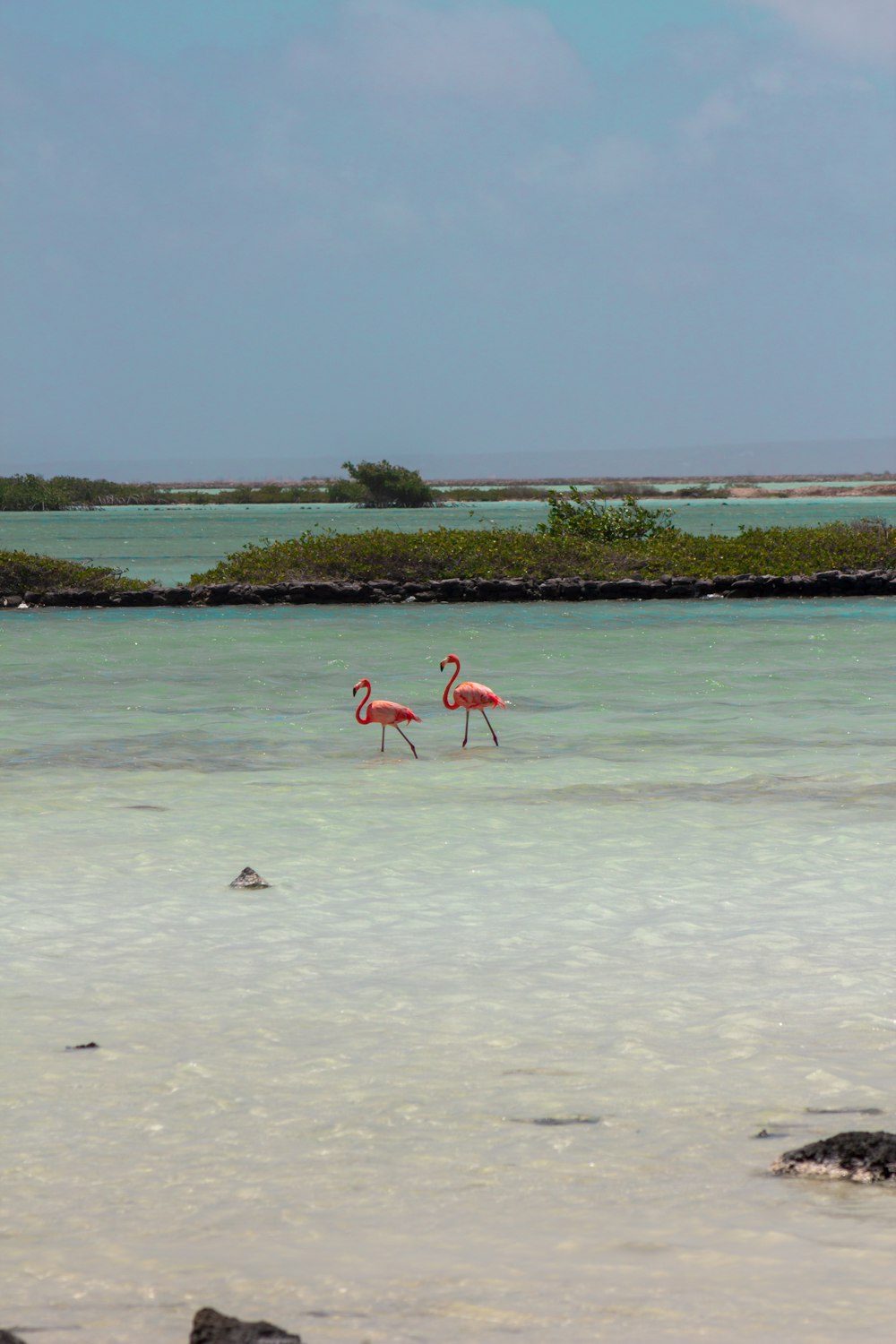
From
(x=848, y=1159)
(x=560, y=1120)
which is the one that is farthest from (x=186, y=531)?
(x=848, y=1159)

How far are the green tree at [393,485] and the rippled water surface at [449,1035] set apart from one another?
434 ft

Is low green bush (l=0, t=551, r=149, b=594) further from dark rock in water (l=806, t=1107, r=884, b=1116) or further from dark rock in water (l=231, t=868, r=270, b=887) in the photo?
dark rock in water (l=806, t=1107, r=884, b=1116)

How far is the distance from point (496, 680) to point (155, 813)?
10517mm

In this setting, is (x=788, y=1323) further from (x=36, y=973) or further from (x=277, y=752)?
(x=277, y=752)

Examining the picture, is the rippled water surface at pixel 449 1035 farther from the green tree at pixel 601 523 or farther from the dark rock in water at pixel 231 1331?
the green tree at pixel 601 523

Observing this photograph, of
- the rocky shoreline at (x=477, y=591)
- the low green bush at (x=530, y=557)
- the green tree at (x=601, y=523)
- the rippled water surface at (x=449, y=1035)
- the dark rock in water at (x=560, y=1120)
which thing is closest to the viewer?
the rippled water surface at (x=449, y=1035)

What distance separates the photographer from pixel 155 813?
12891 millimetres

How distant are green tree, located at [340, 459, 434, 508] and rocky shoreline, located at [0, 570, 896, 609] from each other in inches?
4174

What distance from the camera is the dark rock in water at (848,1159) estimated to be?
519 cm

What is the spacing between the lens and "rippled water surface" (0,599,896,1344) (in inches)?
181

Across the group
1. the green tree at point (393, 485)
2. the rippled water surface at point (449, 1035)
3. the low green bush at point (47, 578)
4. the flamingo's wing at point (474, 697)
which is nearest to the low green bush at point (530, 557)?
the low green bush at point (47, 578)

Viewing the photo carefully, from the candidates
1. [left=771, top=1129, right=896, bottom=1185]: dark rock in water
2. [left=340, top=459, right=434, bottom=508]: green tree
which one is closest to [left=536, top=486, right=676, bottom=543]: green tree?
[left=771, top=1129, right=896, bottom=1185]: dark rock in water

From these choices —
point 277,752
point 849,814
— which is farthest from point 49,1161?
point 277,752

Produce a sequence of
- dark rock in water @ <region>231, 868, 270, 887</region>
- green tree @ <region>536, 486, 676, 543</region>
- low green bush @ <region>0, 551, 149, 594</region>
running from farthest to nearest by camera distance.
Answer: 1. green tree @ <region>536, 486, 676, 543</region>
2. low green bush @ <region>0, 551, 149, 594</region>
3. dark rock in water @ <region>231, 868, 270, 887</region>
